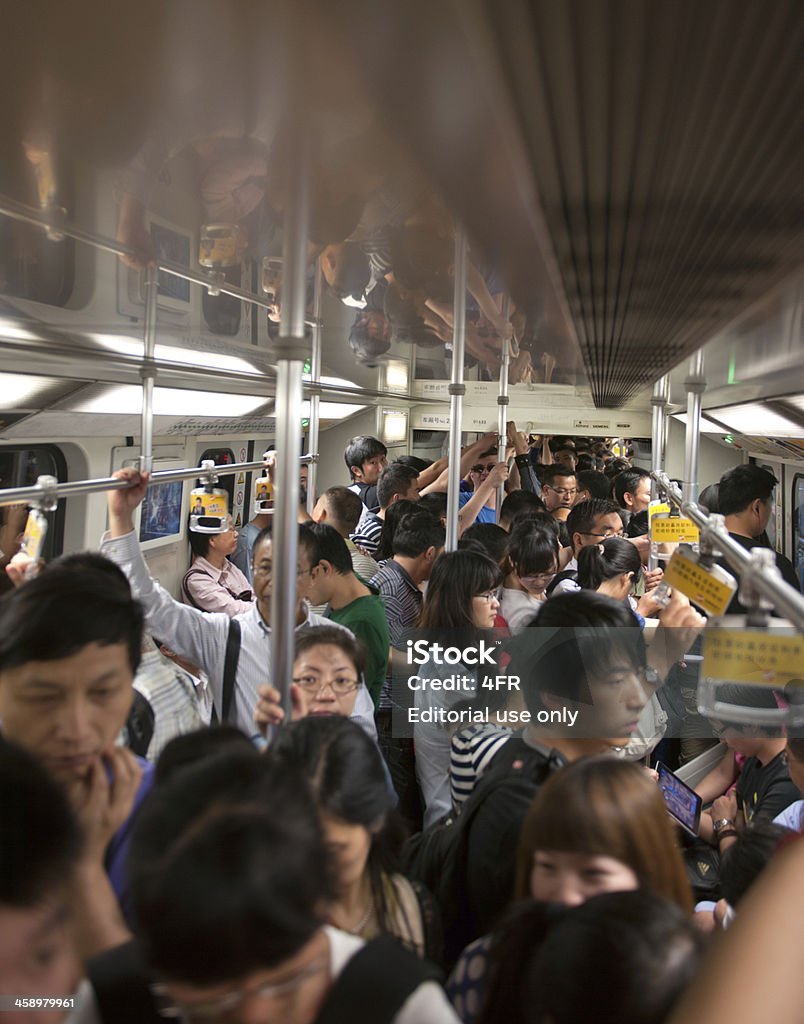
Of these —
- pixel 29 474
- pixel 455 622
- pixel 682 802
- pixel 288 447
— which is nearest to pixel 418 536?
pixel 455 622

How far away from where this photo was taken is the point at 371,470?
6.88 m

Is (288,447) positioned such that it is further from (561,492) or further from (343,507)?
(561,492)

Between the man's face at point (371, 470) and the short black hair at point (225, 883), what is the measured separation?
6033 millimetres

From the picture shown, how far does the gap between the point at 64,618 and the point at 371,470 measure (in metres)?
5.49

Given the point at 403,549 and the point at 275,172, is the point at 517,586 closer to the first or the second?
the point at 403,549

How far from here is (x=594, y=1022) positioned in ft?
2.76

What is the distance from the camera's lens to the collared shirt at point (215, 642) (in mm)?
2559

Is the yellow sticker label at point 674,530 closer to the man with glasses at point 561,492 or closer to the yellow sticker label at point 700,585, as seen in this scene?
the yellow sticker label at point 700,585

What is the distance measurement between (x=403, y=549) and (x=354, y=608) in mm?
837

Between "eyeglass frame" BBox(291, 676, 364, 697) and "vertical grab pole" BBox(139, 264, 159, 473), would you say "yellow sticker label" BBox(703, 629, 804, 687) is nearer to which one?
"eyeglass frame" BBox(291, 676, 364, 697)

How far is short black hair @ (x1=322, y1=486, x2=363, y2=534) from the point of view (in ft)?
16.8

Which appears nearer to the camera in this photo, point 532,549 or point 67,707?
point 67,707

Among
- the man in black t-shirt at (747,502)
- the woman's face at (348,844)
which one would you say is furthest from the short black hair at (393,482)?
the woman's face at (348,844)

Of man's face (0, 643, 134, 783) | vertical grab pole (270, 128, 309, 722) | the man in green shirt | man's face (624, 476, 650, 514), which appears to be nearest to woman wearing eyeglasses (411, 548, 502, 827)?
the man in green shirt
